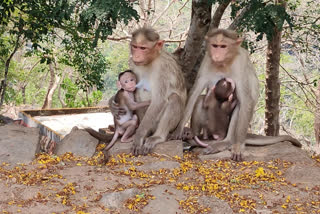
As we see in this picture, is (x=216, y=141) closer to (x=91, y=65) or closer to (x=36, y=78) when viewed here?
(x=91, y=65)

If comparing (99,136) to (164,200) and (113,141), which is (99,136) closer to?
(113,141)

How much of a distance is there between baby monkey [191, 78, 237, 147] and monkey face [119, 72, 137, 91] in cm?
82

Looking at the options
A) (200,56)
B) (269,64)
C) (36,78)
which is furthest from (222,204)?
(36,78)

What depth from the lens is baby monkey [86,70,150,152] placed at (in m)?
4.78

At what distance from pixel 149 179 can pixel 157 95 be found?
108 centimetres

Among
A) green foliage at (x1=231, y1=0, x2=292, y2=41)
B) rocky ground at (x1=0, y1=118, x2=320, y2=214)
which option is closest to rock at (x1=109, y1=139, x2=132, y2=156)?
rocky ground at (x1=0, y1=118, x2=320, y2=214)

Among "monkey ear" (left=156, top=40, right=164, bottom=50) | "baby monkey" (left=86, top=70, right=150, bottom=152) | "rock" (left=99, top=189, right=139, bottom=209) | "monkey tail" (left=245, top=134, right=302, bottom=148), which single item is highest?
"monkey ear" (left=156, top=40, right=164, bottom=50)

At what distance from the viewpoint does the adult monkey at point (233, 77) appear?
15.0 feet

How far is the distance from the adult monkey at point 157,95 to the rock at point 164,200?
0.94m

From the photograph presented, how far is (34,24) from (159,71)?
196 centimetres

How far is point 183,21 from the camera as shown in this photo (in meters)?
16.7

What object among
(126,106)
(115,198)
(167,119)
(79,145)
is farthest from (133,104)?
(115,198)

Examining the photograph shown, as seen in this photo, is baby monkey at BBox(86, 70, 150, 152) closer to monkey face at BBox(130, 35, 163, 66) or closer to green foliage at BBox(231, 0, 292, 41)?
monkey face at BBox(130, 35, 163, 66)

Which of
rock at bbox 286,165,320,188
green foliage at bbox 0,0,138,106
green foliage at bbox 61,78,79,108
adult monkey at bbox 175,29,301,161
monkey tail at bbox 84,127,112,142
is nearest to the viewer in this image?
rock at bbox 286,165,320,188
